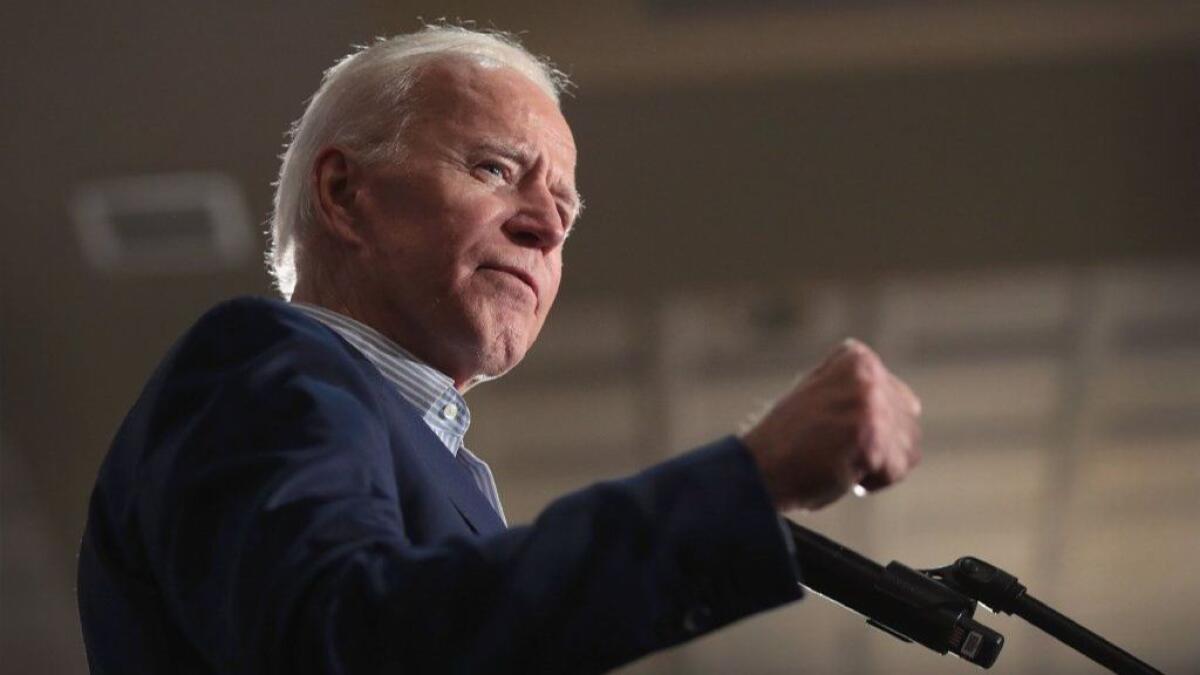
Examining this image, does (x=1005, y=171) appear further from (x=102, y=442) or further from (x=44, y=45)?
(x=102, y=442)

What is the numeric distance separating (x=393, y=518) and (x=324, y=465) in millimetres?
47

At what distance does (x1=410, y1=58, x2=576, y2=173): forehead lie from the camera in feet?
4.19

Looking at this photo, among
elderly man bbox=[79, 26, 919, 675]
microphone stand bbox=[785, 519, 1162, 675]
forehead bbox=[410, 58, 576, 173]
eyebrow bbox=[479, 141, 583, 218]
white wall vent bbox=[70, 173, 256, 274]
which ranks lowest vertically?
white wall vent bbox=[70, 173, 256, 274]

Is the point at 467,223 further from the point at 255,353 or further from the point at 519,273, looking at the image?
the point at 255,353

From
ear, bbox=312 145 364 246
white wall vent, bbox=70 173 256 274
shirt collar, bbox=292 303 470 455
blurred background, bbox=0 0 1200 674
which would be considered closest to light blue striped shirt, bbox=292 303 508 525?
shirt collar, bbox=292 303 470 455

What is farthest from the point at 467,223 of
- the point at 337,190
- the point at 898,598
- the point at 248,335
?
the point at 898,598

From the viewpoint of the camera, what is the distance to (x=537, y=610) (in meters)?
0.72

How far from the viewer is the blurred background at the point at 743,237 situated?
136 inches

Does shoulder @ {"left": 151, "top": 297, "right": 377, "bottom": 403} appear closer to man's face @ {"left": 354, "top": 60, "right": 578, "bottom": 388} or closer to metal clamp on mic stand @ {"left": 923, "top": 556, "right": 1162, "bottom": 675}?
man's face @ {"left": 354, "top": 60, "right": 578, "bottom": 388}

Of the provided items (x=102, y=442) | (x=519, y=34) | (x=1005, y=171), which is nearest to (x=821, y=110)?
(x=1005, y=171)

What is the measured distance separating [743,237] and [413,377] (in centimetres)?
293

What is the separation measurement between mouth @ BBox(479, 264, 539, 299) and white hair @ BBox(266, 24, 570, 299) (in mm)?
154

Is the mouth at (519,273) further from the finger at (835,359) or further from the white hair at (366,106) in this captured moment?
the finger at (835,359)

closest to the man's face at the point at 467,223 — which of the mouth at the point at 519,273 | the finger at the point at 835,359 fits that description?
the mouth at the point at 519,273
